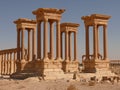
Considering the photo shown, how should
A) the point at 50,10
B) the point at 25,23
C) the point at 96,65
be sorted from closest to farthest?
the point at 50,10 < the point at 96,65 < the point at 25,23

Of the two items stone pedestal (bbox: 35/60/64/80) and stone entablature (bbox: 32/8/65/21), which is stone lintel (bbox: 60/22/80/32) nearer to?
stone entablature (bbox: 32/8/65/21)

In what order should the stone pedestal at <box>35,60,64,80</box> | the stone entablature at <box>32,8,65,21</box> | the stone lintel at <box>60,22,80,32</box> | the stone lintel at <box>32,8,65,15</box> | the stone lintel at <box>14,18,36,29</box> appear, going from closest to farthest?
the stone pedestal at <box>35,60,64,80</box> < the stone lintel at <box>32,8,65,15</box> < the stone entablature at <box>32,8,65,21</box> < the stone lintel at <box>14,18,36,29</box> < the stone lintel at <box>60,22,80,32</box>

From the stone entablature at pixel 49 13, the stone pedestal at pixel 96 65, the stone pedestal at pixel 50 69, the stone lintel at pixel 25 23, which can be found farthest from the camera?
the stone lintel at pixel 25 23

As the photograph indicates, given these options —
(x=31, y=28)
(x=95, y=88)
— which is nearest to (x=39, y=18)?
(x=31, y=28)

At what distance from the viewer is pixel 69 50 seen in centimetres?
5756

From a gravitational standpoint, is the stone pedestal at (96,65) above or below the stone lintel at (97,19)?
below

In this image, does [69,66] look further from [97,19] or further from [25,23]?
[25,23]

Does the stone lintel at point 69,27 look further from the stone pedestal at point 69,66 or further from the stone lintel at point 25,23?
the stone pedestal at point 69,66

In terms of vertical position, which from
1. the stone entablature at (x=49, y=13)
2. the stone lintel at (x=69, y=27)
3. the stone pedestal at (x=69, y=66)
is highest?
the stone entablature at (x=49, y=13)

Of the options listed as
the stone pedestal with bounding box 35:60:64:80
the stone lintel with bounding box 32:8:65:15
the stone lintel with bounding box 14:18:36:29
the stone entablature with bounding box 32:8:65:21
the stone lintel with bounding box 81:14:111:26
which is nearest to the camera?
the stone pedestal with bounding box 35:60:64:80

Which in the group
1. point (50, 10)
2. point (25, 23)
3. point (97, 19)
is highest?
point (50, 10)

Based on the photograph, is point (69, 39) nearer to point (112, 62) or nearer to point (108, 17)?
point (108, 17)

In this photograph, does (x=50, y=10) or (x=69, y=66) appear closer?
(x=50, y=10)

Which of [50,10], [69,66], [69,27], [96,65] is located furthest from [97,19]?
[50,10]
